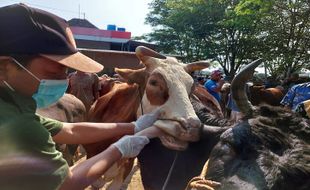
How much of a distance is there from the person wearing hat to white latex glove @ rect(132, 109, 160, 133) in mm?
1209

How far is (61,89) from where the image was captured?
92.7 inches

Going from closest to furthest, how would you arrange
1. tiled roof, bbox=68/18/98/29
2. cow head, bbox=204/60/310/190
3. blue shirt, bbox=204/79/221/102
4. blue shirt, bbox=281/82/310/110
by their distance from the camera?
cow head, bbox=204/60/310/190
blue shirt, bbox=281/82/310/110
blue shirt, bbox=204/79/221/102
tiled roof, bbox=68/18/98/29

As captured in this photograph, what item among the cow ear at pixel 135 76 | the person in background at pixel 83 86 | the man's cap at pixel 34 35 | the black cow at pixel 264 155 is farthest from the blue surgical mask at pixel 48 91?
the person in background at pixel 83 86

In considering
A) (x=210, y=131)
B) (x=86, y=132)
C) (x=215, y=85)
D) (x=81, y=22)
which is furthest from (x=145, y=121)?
(x=81, y=22)

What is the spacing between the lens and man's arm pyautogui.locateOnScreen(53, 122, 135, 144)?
2815 millimetres

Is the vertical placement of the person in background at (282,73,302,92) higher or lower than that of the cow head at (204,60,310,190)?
lower

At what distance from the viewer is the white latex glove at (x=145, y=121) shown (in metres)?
3.45

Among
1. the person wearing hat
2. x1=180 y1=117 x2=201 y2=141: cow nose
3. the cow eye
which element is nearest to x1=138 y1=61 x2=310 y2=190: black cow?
x1=180 y1=117 x2=201 y2=141: cow nose

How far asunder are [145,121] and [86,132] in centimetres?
71

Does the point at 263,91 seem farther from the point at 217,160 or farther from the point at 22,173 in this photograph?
the point at 22,173

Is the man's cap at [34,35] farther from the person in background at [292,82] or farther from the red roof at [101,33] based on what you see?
the red roof at [101,33]

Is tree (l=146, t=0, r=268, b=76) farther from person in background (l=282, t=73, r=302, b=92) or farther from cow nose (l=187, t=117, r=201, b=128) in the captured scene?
cow nose (l=187, t=117, r=201, b=128)

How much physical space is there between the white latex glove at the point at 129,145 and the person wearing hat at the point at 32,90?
0.90 feet

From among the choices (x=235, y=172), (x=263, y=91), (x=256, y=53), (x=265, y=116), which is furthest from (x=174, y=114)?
(x=256, y=53)
